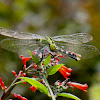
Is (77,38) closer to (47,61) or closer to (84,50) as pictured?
(84,50)

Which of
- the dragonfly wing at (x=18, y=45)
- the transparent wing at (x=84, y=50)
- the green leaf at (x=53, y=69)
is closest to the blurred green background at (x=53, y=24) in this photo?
the transparent wing at (x=84, y=50)

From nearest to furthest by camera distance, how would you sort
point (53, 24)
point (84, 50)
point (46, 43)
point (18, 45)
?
point (46, 43)
point (18, 45)
point (84, 50)
point (53, 24)

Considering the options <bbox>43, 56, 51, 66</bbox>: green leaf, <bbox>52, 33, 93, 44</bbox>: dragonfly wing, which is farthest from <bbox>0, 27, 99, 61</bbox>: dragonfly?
<bbox>43, 56, 51, 66</bbox>: green leaf

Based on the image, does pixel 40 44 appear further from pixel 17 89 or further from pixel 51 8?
pixel 51 8

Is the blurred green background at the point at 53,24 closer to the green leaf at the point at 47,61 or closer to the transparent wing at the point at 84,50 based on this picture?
the transparent wing at the point at 84,50

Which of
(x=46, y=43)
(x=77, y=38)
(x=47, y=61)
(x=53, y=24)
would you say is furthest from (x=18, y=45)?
(x=53, y=24)

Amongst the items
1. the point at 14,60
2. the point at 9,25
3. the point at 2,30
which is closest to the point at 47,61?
the point at 2,30

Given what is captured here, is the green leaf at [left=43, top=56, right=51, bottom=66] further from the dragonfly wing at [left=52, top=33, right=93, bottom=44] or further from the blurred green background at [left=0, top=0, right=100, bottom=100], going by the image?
the blurred green background at [left=0, top=0, right=100, bottom=100]
